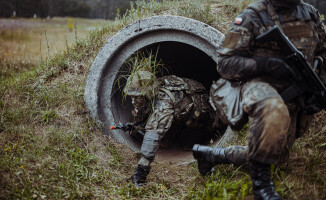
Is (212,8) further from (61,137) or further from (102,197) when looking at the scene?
(102,197)

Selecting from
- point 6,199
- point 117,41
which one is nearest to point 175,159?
point 117,41

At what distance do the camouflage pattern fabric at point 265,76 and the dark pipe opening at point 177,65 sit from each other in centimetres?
176

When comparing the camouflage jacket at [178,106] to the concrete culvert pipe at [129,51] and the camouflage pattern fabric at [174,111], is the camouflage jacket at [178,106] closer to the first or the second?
the camouflage pattern fabric at [174,111]

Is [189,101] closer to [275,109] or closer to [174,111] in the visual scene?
[174,111]

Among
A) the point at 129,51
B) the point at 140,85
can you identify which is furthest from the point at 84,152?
the point at 129,51

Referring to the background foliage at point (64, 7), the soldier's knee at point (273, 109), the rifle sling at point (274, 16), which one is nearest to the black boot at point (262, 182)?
the soldier's knee at point (273, 109)

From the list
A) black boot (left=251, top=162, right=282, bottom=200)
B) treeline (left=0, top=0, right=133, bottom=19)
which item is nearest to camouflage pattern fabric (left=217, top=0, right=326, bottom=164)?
black boot (left=251, top=162, right=282, bottom=200)

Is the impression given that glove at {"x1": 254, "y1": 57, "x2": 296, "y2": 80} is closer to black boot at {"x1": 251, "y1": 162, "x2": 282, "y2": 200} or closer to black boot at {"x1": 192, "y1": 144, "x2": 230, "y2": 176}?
black boot at {"x1": 251, "y1": 162, "x2": 282, "y2": 200}

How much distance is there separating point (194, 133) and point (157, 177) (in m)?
1.72

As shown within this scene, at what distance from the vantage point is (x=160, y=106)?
3633mm

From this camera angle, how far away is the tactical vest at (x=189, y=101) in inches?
156

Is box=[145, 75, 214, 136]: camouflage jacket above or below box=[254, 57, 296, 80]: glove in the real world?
below

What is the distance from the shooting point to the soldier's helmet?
11.7 feet

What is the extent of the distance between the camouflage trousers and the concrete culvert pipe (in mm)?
1474
